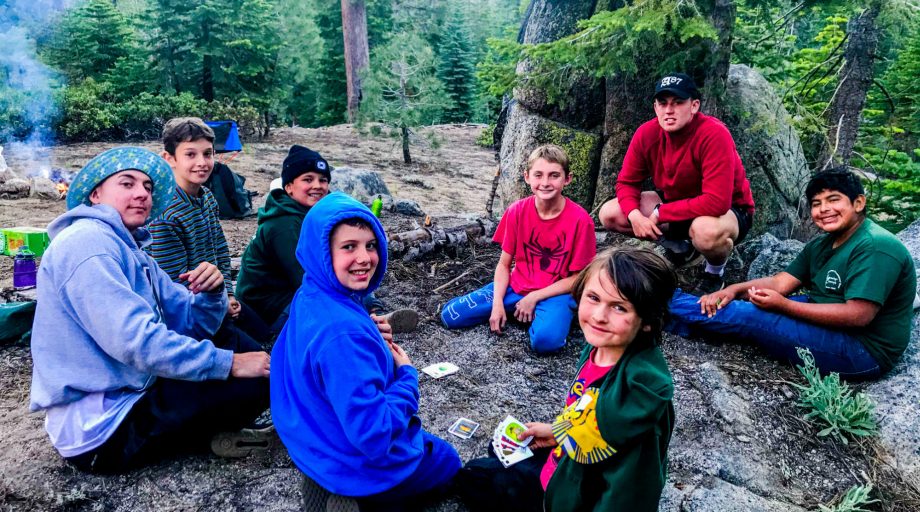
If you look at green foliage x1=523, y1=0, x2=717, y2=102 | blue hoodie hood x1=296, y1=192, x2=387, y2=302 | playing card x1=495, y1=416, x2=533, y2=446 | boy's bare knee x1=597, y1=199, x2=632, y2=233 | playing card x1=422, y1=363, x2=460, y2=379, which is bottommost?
playing card x1=422, y1=363, x2=460, y2=379

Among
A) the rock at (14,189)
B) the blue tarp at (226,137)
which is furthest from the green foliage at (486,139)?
the rock at (14,189)

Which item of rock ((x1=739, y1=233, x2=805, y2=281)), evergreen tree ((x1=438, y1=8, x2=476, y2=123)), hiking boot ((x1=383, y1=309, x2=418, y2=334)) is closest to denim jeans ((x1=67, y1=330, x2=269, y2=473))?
hiking boot ((x1=383, y1=309, x2=418, y2=334))

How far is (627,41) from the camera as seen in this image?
480cm

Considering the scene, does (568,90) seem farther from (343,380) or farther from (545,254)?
(343,380)

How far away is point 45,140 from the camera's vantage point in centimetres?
1281

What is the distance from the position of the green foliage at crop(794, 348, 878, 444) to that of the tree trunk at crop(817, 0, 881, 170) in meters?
3.22

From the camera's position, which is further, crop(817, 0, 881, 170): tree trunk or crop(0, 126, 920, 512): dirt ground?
crop(817, 0, 881, 170): tree trunk

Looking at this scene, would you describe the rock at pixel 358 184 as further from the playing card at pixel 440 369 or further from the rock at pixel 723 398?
the rock at pixel 723 398

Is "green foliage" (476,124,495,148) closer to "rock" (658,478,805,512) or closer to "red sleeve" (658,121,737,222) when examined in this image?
"red sleeve" (658,121,737,222)

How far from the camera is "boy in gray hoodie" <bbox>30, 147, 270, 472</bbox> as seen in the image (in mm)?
2369

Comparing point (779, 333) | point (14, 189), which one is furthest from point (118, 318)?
point (14, 189)

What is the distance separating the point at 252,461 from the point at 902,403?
369 centimetres

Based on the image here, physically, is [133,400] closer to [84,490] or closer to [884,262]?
[84,490]

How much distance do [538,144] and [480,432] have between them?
4341mm
